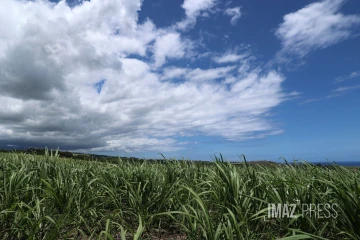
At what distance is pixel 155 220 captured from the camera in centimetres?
406

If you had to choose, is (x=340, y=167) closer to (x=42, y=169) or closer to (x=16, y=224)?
(x=16, y=224)

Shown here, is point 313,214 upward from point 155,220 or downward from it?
upward

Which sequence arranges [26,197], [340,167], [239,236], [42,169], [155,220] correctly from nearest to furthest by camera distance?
1. [239,236]
2. [155,220]
3. [26,197]
4. [340,167]
5. [42,169]

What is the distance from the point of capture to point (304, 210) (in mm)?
3428

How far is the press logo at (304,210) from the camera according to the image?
3.43m

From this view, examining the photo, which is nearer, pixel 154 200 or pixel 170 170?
pixel 154 200

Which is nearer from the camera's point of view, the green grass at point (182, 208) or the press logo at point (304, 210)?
the green grass at point (182, 208)

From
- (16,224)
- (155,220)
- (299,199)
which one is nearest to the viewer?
(16,224)

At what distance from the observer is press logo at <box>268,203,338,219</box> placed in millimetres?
3434

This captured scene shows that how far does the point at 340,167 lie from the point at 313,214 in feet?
6.17

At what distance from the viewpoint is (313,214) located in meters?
3.48

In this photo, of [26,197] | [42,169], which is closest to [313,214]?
[26,197]

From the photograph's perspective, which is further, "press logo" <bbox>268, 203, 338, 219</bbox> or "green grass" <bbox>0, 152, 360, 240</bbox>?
"press logo" <bbox>268, 203, 338, 219</bbox>

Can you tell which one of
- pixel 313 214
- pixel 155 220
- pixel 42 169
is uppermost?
pixel 42 169
